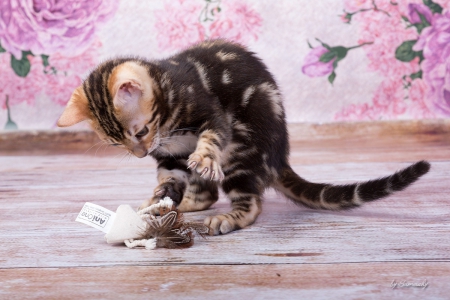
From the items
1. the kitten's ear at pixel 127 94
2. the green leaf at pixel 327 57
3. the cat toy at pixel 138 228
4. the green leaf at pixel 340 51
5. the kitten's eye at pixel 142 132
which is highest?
the kitten's ear at pixel 127 94

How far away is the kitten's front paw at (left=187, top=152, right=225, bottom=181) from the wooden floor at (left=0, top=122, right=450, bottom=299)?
0.16 metres

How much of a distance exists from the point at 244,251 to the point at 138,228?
0.26m

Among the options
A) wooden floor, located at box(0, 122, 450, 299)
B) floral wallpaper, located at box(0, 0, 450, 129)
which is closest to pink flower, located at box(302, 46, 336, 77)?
floral wallpaper, located at box(0, 0, 450, 129)

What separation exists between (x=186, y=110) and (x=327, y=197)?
0.44 meters

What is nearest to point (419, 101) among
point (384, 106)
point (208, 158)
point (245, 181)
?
point (384, 106)

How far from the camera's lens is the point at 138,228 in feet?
4.61

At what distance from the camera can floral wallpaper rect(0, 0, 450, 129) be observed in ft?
9.17

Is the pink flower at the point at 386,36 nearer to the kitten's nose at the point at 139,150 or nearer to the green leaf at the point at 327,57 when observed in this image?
the green leaf at the point at 327,57

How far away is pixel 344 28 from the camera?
2803 mm

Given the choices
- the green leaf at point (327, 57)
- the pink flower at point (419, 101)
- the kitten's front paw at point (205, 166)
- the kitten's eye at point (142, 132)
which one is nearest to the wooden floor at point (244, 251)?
the kitten's front paw at point (205, 166)

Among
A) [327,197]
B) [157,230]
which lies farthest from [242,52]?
[157,230]

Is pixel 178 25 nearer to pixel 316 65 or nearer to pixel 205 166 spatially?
pixel 316 65

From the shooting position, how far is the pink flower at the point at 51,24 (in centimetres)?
278

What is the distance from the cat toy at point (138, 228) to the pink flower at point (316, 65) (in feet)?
5.14
